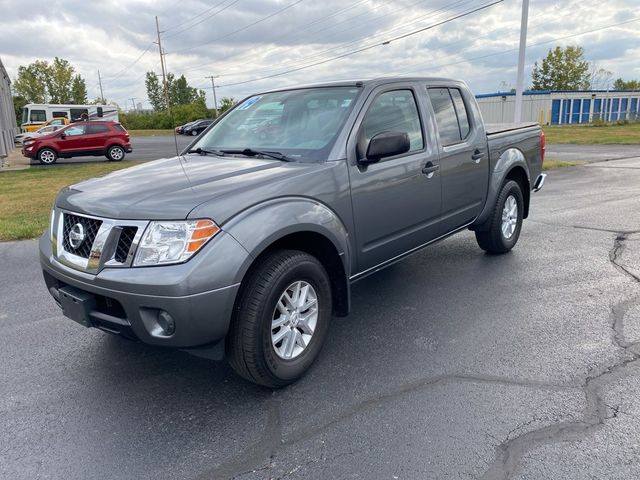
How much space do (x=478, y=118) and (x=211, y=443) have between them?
400 centimetres

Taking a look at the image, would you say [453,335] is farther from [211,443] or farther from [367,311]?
[211,443]

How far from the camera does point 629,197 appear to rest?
9258mm

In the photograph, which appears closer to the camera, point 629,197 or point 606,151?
point 629,197

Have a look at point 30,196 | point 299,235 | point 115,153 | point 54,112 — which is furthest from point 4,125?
point 299,235

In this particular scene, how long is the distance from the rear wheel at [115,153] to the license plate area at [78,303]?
65.9 feet

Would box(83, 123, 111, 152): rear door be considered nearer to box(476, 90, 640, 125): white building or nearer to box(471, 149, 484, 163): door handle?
box(471, 149, 484, 163): door handle

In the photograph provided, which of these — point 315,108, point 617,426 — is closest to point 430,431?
point 617,426

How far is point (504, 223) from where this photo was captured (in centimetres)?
581

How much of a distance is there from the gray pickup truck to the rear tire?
771 millimetres

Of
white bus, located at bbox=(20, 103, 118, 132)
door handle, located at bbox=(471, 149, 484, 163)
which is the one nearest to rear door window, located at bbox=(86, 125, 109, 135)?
white bus, located at bbox=(20, 103, 118, 132)

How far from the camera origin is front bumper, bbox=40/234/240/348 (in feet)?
8.54

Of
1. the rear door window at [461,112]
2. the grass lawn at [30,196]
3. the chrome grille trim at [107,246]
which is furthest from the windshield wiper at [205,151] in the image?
the grass lawn at [30,196]

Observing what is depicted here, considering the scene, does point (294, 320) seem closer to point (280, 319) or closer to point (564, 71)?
point (280, 319)

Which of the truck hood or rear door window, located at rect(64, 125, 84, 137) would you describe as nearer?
the truck hood
